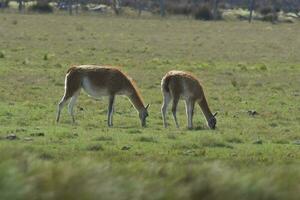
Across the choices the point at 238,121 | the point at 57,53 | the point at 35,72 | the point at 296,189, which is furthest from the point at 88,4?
the point at 296,189

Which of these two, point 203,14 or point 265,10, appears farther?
point 265,10

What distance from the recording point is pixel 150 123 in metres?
21.6

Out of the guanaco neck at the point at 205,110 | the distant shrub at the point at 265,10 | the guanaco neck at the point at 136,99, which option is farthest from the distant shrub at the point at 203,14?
the guanaco neck at the point at 205,110

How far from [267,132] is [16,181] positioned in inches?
605

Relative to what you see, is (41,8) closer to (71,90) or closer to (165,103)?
(71,90)

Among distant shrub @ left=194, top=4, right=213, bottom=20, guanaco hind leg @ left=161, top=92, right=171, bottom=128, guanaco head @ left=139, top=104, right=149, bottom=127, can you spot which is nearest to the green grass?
guanaco head @ left=139, top=104, right=149, bottom=127

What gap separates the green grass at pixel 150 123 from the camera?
18.3ft

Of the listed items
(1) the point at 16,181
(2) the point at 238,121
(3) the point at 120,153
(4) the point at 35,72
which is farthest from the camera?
(4) the point at 35,72

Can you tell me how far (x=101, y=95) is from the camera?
21.2m

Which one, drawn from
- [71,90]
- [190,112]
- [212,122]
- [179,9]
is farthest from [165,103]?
[179,9]

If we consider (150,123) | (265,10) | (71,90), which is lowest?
(265,10)

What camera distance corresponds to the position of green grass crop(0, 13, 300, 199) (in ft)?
18.3

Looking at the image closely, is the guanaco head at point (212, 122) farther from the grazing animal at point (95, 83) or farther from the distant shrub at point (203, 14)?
the distant shrub at point (203, 14)

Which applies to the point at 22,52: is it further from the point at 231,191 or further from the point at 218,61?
the point at 231,191
